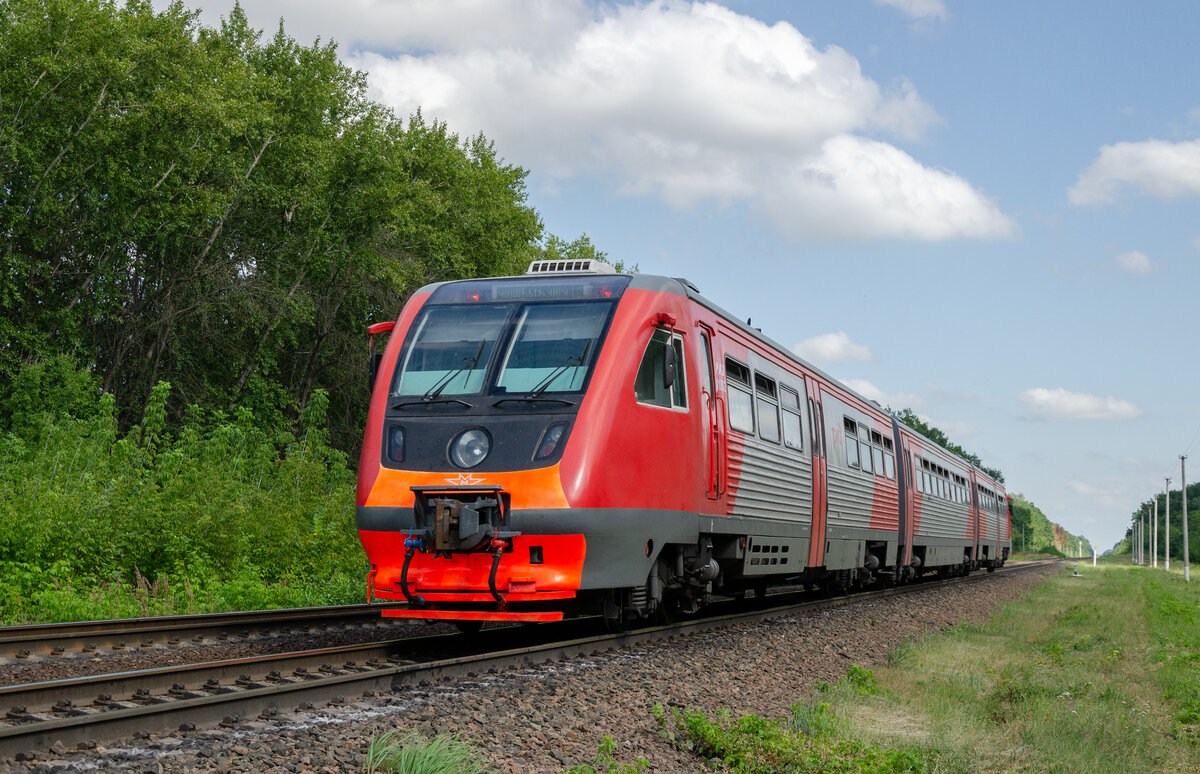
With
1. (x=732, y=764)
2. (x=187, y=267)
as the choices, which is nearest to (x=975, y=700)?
(x=732, y=764)

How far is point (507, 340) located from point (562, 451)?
1.43 metres

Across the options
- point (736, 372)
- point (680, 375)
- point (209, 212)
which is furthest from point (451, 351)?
point (209, 212)

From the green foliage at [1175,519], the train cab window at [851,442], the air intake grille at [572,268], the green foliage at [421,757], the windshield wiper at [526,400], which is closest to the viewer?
the green foliage at [421,757]

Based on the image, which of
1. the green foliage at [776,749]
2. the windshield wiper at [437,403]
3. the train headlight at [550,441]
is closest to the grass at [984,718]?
the green foliage at [776,749]

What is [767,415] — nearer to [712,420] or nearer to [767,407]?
[767,407]

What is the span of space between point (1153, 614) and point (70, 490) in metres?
18.5

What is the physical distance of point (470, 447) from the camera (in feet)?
29.7

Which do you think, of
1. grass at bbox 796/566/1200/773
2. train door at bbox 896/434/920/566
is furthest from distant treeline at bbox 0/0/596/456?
grass at bbox 796/566/1200/773

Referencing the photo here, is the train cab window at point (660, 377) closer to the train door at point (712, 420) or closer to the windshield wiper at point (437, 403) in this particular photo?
the train door at point (712, 420)

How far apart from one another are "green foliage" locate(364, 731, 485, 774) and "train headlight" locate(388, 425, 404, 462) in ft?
13.8

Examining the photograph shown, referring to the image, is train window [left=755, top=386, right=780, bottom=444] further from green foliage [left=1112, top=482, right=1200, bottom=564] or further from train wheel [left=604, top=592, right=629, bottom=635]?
green foliage [left=1112, top=482, right=1200, bottom=564]

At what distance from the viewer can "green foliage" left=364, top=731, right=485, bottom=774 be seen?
4.89m

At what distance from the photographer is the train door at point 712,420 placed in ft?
35.2

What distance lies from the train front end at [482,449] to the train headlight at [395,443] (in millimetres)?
13
